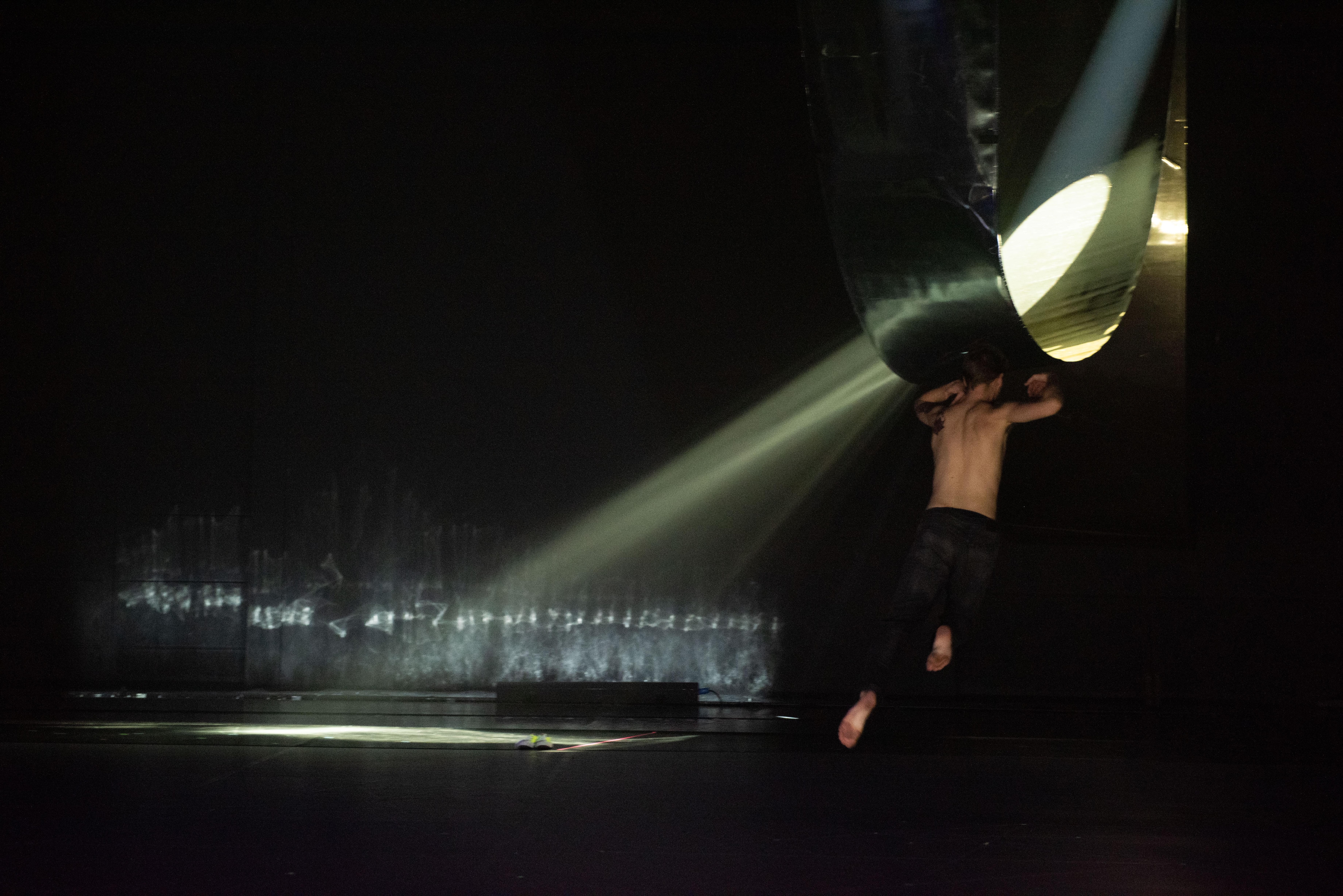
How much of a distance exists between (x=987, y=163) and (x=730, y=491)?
4.24 m

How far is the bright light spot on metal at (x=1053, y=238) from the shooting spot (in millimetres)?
4805

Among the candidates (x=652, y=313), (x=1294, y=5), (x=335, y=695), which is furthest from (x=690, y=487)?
(x=1294, y=5)

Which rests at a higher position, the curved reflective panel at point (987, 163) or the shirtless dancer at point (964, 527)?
the curved reflective panel at point (987, 163)

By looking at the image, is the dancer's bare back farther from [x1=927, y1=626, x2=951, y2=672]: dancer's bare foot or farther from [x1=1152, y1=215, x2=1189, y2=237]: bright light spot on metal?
[x1=1152, y1=215, x2=1189, y2=237]: bright light spot on metal

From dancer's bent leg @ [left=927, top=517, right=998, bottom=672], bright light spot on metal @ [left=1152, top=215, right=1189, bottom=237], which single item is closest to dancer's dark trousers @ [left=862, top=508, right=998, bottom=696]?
dancer's bent leg @ [left=927, top=517, right=998, bottom=672]

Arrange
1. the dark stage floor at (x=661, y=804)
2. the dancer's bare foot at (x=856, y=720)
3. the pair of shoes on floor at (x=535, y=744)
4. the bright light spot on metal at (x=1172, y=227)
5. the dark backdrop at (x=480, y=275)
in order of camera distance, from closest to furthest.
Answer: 1. the dark stage floor at (x=661, y=804)
2. the dancer's bare foot at (x=856, y=720)
3. the bright light spot on metal at (x=1172, y=227)
4. the pair of shoes on floor at (x=535, y=744)
5. the dark backdrop at (x=480, y=275)

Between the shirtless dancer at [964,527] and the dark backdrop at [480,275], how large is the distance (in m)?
3.14

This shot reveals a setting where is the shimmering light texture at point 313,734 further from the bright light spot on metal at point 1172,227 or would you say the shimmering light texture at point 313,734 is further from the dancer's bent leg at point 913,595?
the bright light spot on metal at point 1172,227

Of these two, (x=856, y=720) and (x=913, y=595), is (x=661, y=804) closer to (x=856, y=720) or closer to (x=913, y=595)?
(x=856, y=720)

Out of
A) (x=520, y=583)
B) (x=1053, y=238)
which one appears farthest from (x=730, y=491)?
(x=1053, y=238)

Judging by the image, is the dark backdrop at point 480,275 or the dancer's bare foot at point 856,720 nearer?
the dancer's bare foot at point 856,720

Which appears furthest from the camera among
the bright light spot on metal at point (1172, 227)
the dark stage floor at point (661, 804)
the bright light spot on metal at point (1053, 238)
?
the bright light spot on metal at point (1172, 227)

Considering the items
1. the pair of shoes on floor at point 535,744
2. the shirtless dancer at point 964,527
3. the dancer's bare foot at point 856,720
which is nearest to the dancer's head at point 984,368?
the shirtless dancer at point 964,527

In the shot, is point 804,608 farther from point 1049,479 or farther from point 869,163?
point 869,163
